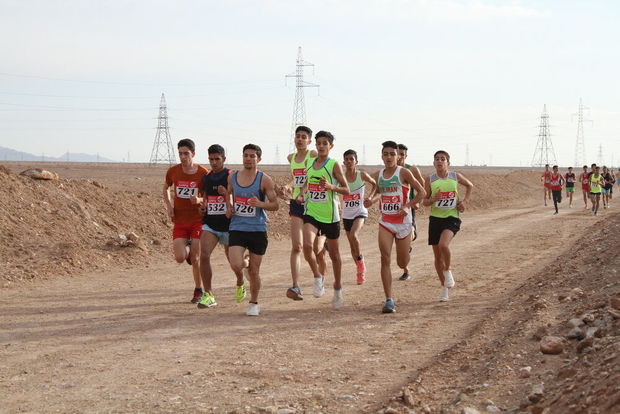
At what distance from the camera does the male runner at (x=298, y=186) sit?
34.7 feet

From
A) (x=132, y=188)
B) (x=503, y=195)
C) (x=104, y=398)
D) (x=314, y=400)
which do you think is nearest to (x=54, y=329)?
(x=104, y=398)

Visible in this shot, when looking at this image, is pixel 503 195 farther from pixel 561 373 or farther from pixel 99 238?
pixel 561 373

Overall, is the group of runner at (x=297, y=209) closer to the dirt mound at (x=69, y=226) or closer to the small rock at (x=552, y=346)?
the small rock at (x=552, y=346)

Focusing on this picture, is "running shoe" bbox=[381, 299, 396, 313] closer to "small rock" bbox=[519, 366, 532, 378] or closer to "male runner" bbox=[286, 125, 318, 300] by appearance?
"male runner" bbox=[286, 125, 318, 300]

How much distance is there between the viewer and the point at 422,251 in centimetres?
1705

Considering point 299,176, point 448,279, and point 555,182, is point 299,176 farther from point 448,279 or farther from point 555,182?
point 555,182

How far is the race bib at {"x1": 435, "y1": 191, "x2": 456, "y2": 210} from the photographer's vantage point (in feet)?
35.3

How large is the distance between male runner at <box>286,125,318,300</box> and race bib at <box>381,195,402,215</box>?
1.17 meters

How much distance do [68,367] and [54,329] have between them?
1.95 metres

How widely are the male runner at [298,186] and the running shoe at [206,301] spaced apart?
1.13 meters

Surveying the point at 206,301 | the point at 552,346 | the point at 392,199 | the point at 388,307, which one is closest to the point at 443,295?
the point at 388,307

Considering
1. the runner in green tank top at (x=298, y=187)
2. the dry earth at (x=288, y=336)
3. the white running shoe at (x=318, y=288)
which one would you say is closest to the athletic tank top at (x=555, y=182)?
the dry earth at (x=288, y=336)

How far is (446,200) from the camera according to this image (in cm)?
1077

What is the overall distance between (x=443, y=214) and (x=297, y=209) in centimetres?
206
